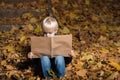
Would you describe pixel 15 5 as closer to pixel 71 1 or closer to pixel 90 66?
pixel 71 1

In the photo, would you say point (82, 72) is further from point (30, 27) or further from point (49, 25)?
point (30, 27)

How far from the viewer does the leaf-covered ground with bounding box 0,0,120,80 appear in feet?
18.6

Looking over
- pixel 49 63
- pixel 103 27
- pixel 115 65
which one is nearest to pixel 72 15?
pixel 103 27

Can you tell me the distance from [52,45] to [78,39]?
5.90 feet

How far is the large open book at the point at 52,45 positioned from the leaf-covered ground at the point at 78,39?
1.47 feet

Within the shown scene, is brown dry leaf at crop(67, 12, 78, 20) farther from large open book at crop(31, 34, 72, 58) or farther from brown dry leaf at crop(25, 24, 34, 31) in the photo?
large open book at crop(31, 34, 72, 58)

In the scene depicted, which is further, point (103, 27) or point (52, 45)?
point (103, 27)

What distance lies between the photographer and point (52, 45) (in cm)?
517

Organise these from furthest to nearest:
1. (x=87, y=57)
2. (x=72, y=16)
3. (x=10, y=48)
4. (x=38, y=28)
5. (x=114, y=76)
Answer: (x=72, y=16)
(x=38, y=28)
(x=10, y=48)
(x=87, y=57)
(x=114, y=76)

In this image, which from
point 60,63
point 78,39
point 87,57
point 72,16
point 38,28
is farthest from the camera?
point 72,16

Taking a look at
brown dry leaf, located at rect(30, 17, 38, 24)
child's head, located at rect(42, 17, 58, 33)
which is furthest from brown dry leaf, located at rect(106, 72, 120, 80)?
brown dry leaf, located at rect(30, 17, 38, 24)

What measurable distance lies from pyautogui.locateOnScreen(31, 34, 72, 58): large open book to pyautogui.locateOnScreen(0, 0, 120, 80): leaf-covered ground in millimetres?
448

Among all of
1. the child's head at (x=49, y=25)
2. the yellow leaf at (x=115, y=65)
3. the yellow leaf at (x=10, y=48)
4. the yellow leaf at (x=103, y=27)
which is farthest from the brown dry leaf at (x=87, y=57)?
the yellow leaf at (x=103, y=27)

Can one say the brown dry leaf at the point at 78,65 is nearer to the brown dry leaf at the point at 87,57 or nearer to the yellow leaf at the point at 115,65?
the brown dry leaf at the point at 87,57
